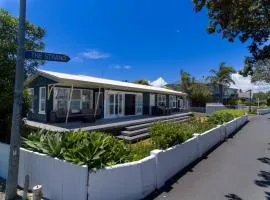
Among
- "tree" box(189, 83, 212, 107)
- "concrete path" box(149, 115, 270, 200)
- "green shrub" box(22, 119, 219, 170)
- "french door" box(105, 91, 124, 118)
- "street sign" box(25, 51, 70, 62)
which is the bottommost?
"concrete path" box(149, 115, 270, 200)

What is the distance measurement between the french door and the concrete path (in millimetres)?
10833

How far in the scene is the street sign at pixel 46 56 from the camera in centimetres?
628

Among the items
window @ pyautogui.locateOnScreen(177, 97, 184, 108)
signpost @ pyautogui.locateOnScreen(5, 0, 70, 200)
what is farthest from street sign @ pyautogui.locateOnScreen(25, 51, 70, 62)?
window @ pyautogui.locateOnScreen(177, 97, 184, 108)

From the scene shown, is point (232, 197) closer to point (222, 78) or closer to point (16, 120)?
point (16, 120)

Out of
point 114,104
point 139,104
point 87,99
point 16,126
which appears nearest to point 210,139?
point 16,126

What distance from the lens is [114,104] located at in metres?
21.8

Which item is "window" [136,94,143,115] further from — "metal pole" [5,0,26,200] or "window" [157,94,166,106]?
"metal pole" [5,0,26,200]

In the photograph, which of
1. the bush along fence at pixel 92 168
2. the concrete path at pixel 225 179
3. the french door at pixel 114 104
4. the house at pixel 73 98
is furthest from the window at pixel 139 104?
the bush along fence at pixel 92 168

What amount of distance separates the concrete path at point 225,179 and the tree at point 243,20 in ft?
13.8

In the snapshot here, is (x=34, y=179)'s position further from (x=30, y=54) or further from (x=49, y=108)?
(x=49, y=108)

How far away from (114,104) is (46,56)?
15452 mm

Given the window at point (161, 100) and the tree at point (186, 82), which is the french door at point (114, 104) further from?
the tree at point (186, 82)

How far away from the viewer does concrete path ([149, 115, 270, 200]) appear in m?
6.62

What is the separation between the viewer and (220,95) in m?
60.2
